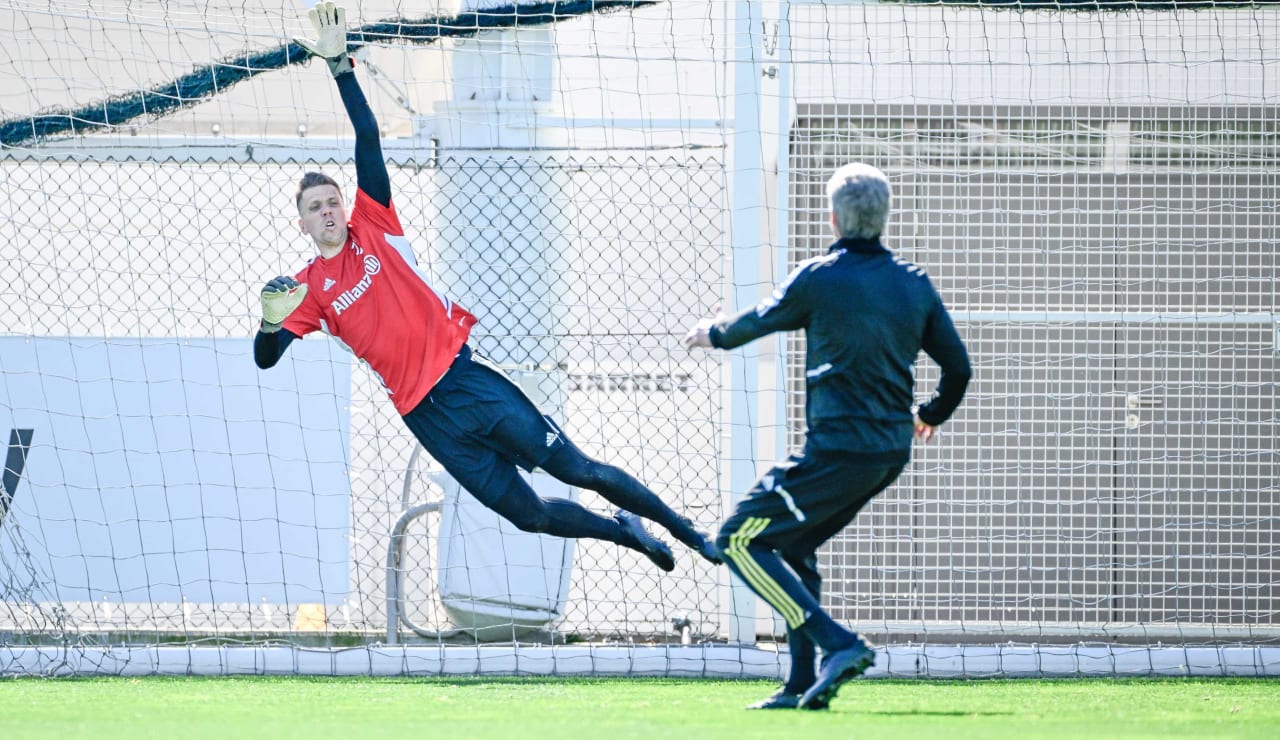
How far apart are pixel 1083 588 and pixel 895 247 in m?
1.97

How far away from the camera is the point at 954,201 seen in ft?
23.3

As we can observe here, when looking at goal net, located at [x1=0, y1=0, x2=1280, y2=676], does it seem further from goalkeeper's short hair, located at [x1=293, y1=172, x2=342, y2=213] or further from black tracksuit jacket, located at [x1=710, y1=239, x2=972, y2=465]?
black tracksuit jacket, located at [x1=710, y1=239, x2=972, y2=465]

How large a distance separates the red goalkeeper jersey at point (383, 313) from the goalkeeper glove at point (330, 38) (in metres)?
0.55

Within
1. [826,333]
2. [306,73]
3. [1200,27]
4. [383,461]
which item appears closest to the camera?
[826,333]

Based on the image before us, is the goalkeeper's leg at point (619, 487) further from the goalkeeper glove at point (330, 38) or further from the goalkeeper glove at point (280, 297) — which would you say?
the goalkeeper glove at point (330, 38)

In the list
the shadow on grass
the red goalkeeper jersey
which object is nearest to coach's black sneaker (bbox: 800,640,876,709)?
the shadow on grass

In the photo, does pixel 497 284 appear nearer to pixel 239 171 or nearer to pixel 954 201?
pixel 239 171

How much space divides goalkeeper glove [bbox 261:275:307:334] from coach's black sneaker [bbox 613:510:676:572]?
1.49m

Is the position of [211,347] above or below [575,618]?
above

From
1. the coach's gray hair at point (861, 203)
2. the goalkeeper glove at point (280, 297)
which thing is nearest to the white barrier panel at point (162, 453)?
the goalkeeper glove at point (280, 297)

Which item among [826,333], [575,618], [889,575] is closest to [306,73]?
[575,618]

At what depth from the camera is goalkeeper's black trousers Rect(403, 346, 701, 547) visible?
5426mm

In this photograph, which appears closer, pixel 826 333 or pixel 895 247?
pixel 826 333

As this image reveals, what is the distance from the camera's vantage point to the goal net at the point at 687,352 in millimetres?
6867
